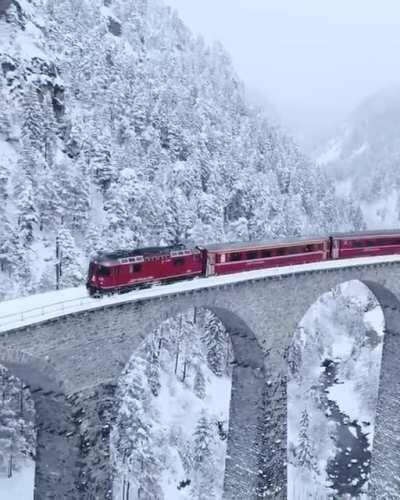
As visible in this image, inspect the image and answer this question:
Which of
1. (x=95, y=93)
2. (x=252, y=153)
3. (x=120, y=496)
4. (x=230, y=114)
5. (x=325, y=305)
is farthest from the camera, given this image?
(x=230, y=114)

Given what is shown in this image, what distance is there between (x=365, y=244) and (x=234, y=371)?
Result: 12513mm

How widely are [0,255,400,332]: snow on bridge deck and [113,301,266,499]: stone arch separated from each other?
2318 mm

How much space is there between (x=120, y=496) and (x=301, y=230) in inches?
2250

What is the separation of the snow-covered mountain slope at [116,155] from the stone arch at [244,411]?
2385cm

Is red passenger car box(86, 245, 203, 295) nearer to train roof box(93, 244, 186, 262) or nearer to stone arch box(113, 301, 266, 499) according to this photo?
train roof box(93, 244, 186, 262)

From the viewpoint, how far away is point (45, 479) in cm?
2156

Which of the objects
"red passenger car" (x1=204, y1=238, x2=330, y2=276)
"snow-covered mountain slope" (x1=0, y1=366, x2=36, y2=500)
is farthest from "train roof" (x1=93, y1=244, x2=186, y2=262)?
"snow-covered mountain slope" (x1=0, y1=366, x2=36, y2=500)

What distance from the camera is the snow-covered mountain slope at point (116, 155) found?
204 ft

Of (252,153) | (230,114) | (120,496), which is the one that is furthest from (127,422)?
(230,114)

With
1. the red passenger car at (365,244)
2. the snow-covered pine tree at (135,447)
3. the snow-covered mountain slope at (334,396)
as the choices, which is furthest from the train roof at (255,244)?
the snow-covered pine tree at (135,447)

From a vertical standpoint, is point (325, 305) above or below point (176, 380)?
above

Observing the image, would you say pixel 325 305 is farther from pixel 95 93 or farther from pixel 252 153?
pixel 95 93

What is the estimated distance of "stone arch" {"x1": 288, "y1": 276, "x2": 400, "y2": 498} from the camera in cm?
3550

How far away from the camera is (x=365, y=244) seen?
35312mm
